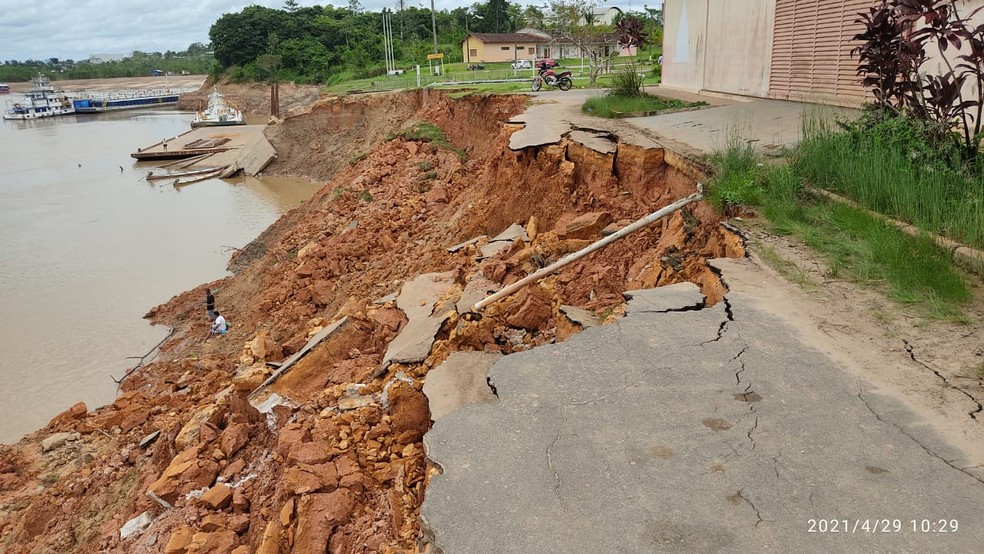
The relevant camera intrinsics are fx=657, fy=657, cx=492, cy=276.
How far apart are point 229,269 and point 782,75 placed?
43.6 feet

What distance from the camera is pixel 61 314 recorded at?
14.4 meters

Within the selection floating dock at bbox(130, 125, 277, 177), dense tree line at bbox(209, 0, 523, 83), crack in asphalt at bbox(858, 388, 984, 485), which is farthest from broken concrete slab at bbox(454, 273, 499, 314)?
dense tree line at bbox(209, 0, 523, 83)

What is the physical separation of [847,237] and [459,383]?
3.32 meters

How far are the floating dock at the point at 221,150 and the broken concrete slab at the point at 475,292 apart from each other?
2653 centimetres

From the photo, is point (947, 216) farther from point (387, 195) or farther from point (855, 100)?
point (387, 195)

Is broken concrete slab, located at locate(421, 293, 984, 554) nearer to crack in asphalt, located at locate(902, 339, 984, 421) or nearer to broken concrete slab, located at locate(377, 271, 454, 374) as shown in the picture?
crack in asphalt, located at locate(902, 339, 984, 421)

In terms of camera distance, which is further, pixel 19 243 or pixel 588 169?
pixel 19 243

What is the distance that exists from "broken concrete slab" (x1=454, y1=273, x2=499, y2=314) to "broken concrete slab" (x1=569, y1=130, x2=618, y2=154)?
3.05 metres

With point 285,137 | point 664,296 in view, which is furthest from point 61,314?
point 285,137

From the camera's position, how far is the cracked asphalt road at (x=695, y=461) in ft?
8.43

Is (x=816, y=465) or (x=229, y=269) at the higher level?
(x=816, y=465)

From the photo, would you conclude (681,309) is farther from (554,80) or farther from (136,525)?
(554,80)

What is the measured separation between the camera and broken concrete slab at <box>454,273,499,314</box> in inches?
252
